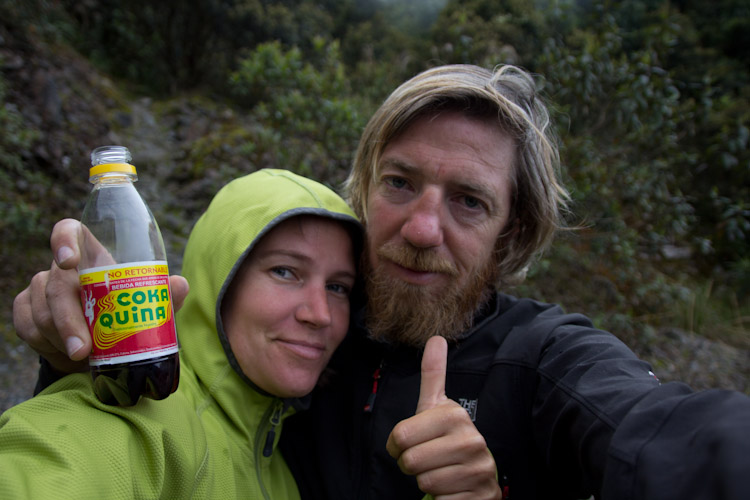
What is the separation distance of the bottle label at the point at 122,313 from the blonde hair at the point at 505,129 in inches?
50.0

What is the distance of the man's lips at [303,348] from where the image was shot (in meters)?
1.74

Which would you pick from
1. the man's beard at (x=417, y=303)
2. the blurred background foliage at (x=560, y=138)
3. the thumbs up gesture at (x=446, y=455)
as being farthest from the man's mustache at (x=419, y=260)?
the blurred background foliage at (x=560, y=138)

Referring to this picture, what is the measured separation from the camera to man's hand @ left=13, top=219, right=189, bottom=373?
3.95 ft

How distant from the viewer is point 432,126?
2082 millimetres

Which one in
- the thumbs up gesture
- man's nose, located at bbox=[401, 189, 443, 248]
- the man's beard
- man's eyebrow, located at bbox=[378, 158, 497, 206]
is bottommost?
the thumbs up gesture

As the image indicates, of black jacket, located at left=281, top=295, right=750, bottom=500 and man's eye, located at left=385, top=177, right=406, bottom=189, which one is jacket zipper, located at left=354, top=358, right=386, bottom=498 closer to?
black jacket, located at left=281, top=295, right=750, bottom=500

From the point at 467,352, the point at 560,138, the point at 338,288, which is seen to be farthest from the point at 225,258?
the point at 560,138

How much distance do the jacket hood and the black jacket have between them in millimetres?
284

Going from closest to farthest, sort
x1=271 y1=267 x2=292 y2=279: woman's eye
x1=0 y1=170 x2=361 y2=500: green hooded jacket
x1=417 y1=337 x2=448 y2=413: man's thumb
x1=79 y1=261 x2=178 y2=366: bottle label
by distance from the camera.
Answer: x1=0 y1=170 x2=361 y2=500: green hooded jacket, x1=79 y1=261 x2=178 y2=366: bottle label, x1=417 y1=337 x2=448 y2=413: man's thumb, x1=271 y1=267 x2=292 y2=279: woman's eye

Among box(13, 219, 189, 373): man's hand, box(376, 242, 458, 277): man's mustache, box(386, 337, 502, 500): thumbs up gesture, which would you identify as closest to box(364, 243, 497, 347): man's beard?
box(376, 242, 458, 277): man's mustache

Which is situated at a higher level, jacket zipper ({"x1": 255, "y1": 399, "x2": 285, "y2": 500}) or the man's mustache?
the man's mustache

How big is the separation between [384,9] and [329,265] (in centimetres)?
1894

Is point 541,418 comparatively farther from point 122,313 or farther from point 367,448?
point 122,313

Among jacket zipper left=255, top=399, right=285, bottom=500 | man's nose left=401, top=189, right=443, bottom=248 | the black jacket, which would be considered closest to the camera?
the black jacket
